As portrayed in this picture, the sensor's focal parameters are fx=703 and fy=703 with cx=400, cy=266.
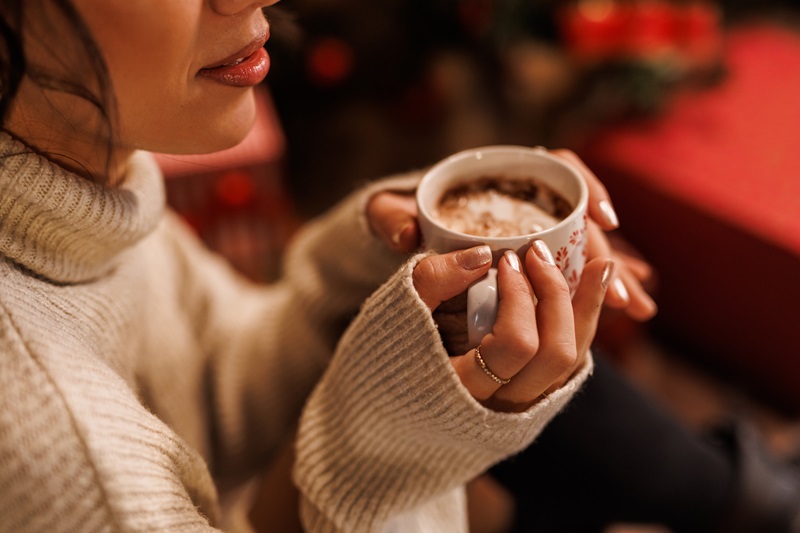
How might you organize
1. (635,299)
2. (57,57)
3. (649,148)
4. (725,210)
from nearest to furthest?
(57,57), (635,299), (725,210), (649,148)

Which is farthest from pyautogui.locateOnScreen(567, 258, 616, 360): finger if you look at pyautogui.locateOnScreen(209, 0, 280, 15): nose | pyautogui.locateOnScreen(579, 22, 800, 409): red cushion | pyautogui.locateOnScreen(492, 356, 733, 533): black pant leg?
pyautogui.locateOnScreen(579, 22, 800, 409): red cushion

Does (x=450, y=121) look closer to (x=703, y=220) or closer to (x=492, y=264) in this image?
(x=703, y=220)

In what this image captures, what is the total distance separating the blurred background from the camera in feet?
3.83

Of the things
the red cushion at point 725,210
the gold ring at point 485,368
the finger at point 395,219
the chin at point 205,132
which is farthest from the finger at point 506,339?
the red cushion at point 725,210

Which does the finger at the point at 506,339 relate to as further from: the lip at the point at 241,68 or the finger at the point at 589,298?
the lip at the point at 241,68

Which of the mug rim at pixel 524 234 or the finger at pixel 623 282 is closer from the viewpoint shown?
the mug rim at pixel 524 234

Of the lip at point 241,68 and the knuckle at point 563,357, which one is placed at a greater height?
the lip at point 241,68

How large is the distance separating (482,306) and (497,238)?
52 millimetres

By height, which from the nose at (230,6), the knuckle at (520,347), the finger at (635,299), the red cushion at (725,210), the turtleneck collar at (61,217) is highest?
the nose at (230,6)

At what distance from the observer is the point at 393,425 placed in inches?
22.7

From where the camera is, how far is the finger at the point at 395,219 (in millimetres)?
627

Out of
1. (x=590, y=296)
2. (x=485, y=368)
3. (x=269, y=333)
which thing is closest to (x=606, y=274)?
(x=590, y=296)

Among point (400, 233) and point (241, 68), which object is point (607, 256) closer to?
point (400, 233)

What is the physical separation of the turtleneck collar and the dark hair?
4cm
